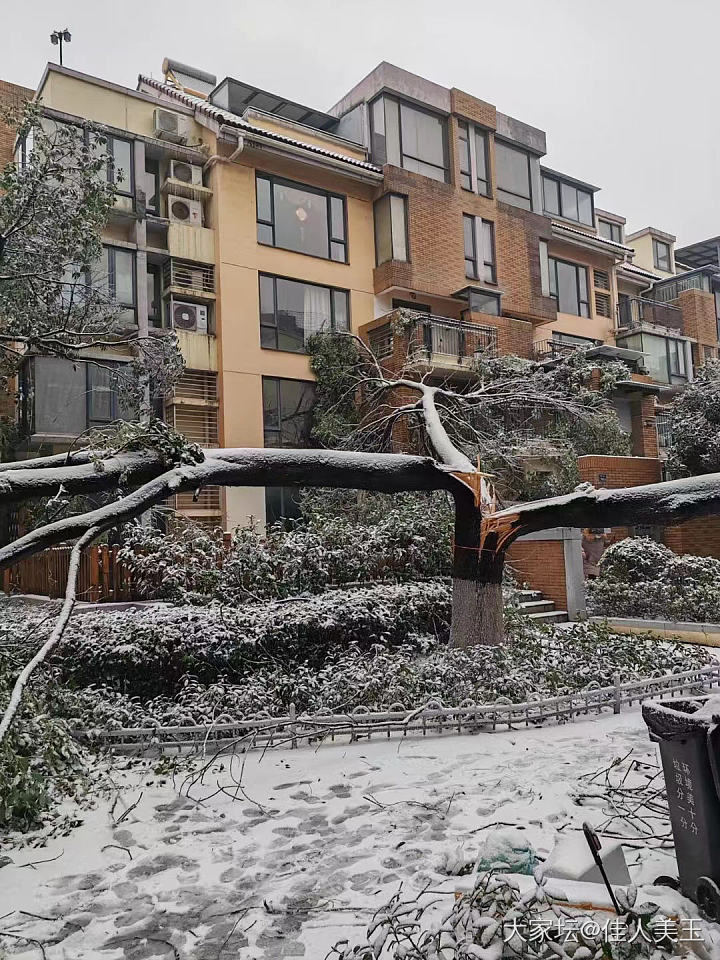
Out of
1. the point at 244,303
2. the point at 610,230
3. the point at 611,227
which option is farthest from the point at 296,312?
the point at 611,227

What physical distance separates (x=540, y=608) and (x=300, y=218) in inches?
525

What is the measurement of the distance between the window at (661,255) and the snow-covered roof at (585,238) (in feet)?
31.9

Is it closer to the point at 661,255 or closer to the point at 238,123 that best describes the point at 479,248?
the point at 238,123

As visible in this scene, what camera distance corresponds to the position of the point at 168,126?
19.4m

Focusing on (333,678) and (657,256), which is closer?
(333,678)

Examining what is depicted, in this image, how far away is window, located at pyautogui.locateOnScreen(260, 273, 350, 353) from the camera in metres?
19.6

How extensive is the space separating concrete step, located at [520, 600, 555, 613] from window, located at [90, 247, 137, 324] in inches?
479

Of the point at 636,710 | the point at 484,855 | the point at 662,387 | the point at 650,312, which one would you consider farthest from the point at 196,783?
the point at 650,312

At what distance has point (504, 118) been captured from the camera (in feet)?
82.7

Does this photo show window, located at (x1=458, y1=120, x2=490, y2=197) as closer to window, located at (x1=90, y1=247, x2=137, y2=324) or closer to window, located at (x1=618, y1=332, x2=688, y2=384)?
window, located at (x1=618, y1=332, x2=688, y2=384)

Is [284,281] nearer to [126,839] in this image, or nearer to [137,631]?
[137,631]

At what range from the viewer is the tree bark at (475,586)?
9.02m

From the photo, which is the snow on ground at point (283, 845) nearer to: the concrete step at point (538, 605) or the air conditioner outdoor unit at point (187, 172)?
the concrete step at point (538, 605)

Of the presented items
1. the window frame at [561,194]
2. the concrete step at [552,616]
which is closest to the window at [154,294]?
the concrete step at [552,616]
